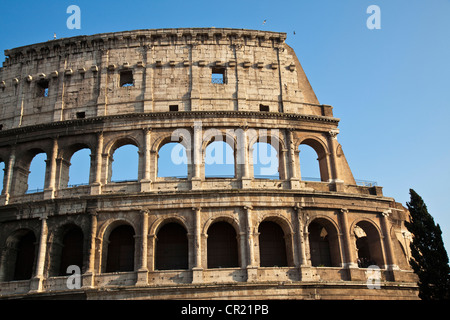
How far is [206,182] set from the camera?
2373 centimetres

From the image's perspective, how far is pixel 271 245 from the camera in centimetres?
2366

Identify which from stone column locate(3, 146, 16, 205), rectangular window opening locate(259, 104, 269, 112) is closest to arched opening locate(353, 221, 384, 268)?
rectangular window opening locate(259, 104, 269, 112)

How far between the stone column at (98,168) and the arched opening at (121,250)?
222 centimetres

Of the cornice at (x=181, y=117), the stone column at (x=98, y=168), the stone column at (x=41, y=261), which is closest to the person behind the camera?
the stone column at (x=41, y=261)

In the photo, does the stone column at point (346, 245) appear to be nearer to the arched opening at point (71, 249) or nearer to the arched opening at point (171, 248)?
the arched opening at point (171, 248)

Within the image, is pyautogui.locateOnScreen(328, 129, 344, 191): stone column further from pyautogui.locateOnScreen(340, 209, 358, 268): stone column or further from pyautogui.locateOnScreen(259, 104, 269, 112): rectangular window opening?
pyautogui.locateOnScreen(259, 104, 269, 112): rectangular window opening

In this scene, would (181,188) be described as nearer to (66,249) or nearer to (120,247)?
(120,247)

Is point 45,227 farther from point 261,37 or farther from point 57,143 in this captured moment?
point 261,37

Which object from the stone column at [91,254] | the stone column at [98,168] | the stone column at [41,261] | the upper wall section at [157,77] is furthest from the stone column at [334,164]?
the stone column at [41,261]

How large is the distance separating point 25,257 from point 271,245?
12.7m

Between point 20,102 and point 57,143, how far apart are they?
4101mm

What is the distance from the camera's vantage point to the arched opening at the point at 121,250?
2308 cm

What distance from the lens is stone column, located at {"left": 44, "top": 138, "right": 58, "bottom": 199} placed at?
24062 millimetres
